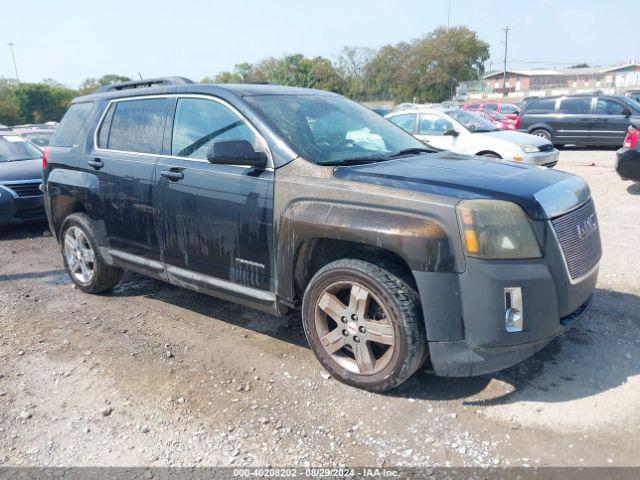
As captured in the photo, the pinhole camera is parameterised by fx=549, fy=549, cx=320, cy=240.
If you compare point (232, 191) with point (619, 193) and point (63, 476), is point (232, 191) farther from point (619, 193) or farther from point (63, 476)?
point (619, 193)

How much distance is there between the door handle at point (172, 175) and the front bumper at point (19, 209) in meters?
4.89

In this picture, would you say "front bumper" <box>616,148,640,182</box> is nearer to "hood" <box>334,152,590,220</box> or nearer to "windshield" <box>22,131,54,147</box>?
"hood" <box>334,152,590,220</box>

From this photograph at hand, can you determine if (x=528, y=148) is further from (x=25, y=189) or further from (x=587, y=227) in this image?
(x=25, y=189)

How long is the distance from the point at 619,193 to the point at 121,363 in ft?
27.6

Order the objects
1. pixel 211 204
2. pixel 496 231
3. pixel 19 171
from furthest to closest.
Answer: pixel 19 171 < pixel 211 204 < pixel 496 231

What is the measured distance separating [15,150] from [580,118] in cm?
1466

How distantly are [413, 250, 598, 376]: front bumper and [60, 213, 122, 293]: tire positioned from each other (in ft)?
10.8

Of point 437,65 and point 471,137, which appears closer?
point 471,137

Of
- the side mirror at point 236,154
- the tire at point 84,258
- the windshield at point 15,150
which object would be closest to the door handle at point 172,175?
the side mirror at point 236,154

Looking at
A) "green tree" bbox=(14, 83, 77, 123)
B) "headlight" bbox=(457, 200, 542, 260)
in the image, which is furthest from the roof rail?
"green tree" bbox=(14, 83, 77, 123)

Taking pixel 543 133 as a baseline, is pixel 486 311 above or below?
above

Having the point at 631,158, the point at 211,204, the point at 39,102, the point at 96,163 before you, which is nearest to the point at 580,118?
the point at 631,158

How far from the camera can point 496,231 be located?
2893 mm

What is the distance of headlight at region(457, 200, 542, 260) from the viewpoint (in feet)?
9.41
